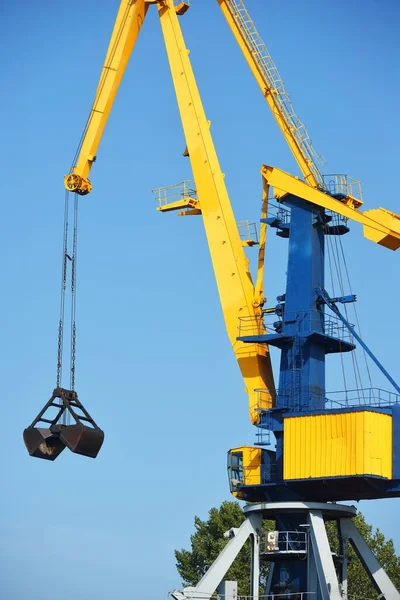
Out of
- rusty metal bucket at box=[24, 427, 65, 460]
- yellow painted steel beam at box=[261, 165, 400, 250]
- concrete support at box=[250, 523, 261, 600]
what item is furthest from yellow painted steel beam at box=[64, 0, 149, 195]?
concrete support at box=[250, 523, 261, 600]

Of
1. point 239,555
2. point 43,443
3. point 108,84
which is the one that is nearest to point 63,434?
point 43,443

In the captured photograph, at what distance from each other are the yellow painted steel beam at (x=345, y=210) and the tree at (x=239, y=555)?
27817mm

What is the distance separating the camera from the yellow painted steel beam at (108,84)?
43.9 meters

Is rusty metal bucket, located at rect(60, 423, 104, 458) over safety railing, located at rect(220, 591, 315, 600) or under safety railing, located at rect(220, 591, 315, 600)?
over

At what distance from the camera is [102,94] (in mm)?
45062

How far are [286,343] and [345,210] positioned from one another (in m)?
5.40

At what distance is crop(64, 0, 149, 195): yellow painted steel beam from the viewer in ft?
144

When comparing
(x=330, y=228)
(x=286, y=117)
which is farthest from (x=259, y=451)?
(x=286, y=117)

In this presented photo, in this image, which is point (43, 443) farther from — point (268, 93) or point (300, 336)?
point (268, 93)

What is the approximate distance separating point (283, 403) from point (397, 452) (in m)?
4.69

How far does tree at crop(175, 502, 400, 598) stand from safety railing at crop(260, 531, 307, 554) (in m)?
23.6

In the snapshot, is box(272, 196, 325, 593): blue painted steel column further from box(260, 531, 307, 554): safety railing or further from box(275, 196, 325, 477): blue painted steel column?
box(260, 531, 307, 554): safety railing

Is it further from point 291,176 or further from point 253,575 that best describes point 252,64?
point 253,575

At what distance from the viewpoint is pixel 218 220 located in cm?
4497
